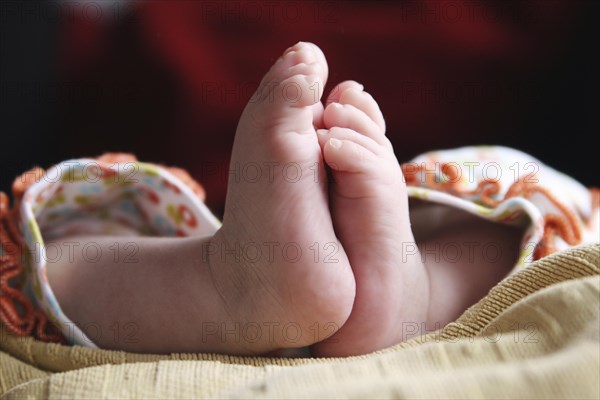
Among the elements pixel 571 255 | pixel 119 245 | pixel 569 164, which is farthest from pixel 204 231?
pixel 569 164

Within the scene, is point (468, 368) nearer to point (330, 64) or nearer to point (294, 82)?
point (294, 82)

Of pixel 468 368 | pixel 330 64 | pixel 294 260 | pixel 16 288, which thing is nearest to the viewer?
pixel 468 368

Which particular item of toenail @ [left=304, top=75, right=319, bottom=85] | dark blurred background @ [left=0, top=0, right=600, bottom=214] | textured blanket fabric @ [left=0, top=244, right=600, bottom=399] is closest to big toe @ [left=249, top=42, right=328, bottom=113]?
toenail @ [left=304, top=75, right=319, bottom=85]

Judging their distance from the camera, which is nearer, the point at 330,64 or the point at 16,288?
the point at 16,288

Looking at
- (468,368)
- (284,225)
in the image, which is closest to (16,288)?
(284,225)

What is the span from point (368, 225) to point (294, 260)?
6 cm

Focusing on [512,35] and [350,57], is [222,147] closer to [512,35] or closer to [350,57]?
[350,57]

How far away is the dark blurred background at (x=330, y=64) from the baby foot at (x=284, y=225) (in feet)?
1.36

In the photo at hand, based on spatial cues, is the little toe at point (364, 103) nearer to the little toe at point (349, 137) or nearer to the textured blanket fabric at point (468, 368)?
the little toe at point (349, 137)

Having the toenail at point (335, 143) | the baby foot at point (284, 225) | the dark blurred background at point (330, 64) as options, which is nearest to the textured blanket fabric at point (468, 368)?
the baby foot at point (284, 225)

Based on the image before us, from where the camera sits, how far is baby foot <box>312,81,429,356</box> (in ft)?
1.68

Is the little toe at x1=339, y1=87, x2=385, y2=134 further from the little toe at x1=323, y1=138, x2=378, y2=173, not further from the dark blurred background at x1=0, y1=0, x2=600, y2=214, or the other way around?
the dark blurred background at x1=0, y1=0, x2=600, y2=214

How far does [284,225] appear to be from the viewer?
498 mm

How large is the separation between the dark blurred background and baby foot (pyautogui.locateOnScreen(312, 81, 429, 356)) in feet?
1.38
